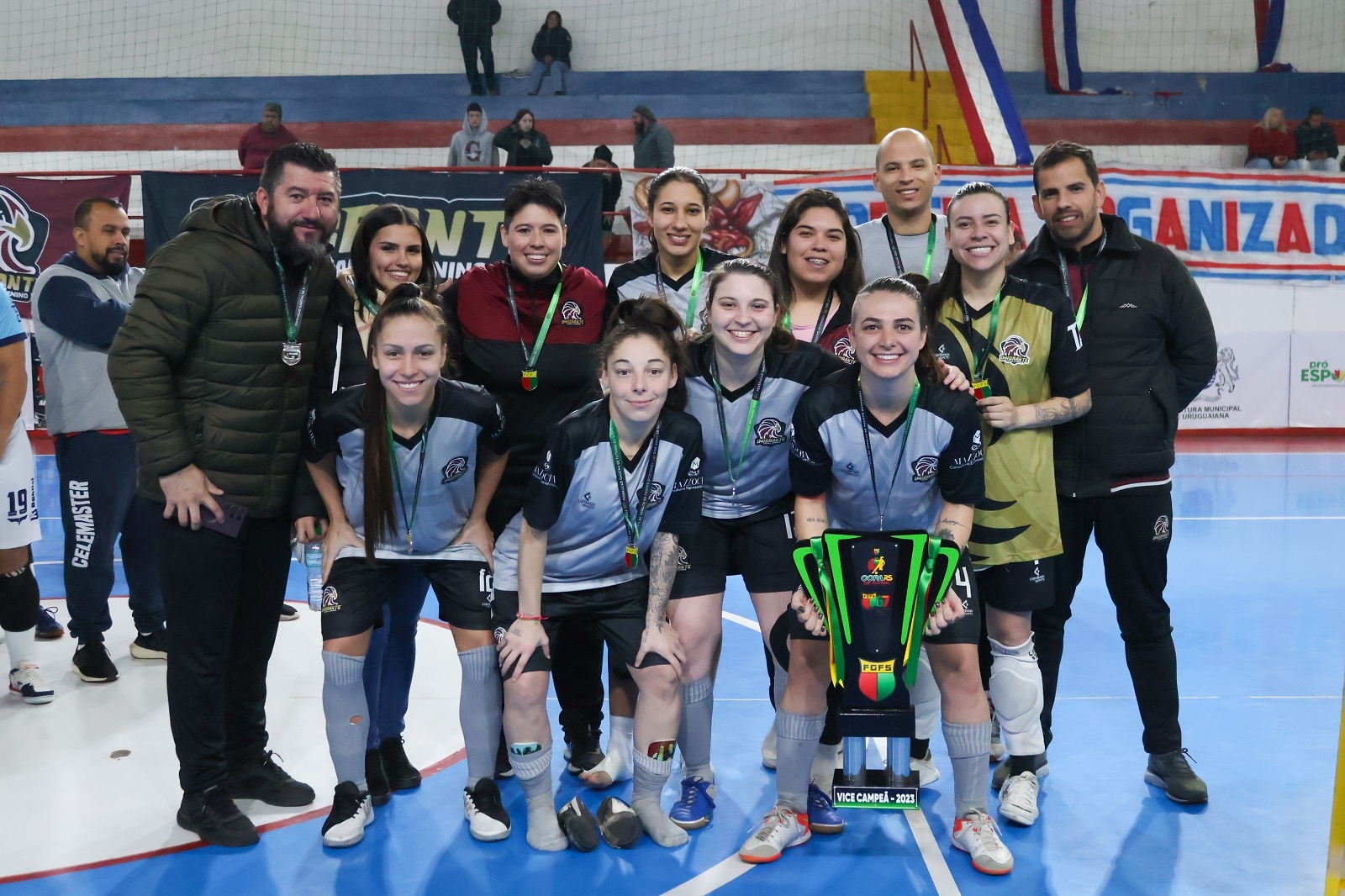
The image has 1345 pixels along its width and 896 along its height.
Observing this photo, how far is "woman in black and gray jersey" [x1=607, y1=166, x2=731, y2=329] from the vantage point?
3.80 metres

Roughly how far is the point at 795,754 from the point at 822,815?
0.29 m

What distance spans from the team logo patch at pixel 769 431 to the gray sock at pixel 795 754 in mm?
831

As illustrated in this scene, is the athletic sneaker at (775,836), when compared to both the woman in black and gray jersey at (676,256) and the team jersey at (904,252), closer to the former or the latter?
the woman in black and gray jersey at (676,256)

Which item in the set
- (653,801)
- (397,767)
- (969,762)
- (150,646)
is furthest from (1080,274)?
(150,646)

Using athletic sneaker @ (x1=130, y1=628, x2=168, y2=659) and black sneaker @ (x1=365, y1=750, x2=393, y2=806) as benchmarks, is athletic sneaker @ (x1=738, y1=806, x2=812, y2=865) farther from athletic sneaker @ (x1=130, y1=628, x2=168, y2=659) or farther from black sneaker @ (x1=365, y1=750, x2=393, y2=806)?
athletic sneaker @ (x1=130, y1=628, x2=168, y2=659)

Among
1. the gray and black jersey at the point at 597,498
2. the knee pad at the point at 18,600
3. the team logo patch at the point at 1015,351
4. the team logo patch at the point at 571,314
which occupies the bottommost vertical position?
the knee pad at the point at 18,600

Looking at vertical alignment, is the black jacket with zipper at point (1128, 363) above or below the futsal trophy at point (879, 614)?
above

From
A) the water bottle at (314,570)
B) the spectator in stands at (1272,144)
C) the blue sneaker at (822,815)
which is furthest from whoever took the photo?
the spectator in stands at (1272,144)

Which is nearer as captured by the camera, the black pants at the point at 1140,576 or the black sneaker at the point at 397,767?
the black pants at the point at 1140,576

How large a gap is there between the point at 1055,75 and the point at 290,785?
16.2 meters

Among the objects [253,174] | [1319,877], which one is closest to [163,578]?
[1319,877]

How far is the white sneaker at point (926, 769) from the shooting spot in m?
3.94

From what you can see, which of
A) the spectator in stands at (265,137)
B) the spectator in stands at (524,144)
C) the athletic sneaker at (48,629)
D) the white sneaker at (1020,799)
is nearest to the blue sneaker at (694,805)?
the white sneaker at (1020,799)

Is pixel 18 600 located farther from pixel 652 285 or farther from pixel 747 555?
pixel 747 555
